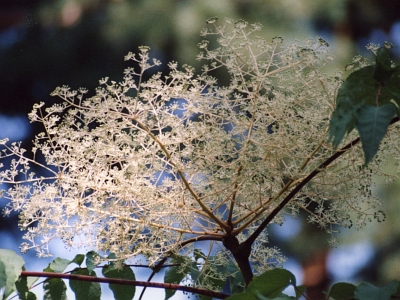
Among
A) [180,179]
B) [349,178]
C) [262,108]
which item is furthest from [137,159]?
[349,178]

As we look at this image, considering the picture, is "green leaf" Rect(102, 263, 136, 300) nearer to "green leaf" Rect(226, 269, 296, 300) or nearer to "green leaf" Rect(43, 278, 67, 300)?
"green leaf" Rect(43, 278, 67, 300)

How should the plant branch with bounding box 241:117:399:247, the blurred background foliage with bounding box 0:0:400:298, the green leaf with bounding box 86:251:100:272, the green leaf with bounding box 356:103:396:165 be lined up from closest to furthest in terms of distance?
the green leaf with bounding box 356:103:396:165 → the plant branch with bounding box 241:117:399:247 → the green leaf with bounding box 86:251:100:272 → the blurred background foliage with bounding box 0:0:400:298

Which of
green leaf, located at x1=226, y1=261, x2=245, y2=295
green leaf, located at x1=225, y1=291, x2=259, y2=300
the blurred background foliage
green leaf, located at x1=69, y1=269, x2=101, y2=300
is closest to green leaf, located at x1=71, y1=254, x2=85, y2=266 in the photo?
green leaf, located at x1=69, y1=269, x2=101, y2=300

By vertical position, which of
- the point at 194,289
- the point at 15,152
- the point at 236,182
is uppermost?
the point at 15,152

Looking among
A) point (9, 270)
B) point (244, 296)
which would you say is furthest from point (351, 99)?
point (9, 270)

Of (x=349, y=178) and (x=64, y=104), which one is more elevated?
(x=64, y=104)

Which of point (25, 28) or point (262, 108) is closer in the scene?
point (262, 108)

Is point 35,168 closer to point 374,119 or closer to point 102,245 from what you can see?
point 102,245
